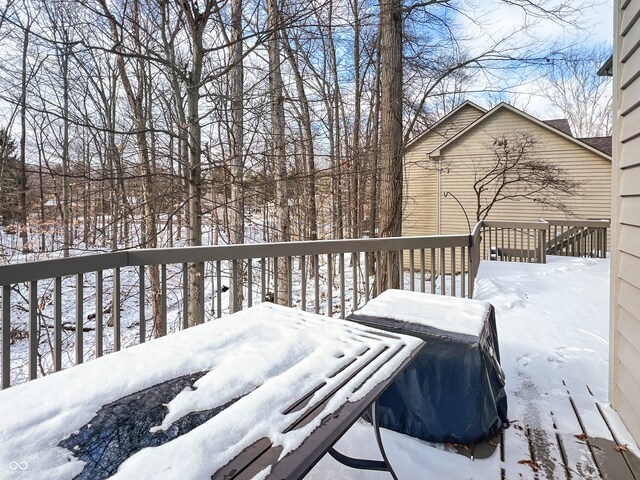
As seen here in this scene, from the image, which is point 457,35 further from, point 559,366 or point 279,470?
point 279,470

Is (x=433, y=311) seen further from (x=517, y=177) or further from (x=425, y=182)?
(x=425, y=182)

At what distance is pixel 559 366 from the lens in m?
2.66

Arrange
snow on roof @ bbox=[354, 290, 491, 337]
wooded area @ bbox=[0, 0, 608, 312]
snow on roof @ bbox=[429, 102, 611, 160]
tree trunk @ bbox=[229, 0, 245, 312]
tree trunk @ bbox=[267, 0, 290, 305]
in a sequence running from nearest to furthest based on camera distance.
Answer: snow on roof @ bbox=[354, 290, 491, 337], wooded area @ bbox=[0, 0, 608, 312], tree trunk @ bbox=[229, 0, 245, 312], tree trunk @ bbox=[267, 0, 290, 305], snow on roof @ bbox=[429, 102, 611, 160]

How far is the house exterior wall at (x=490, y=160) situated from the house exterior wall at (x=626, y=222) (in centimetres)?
1097

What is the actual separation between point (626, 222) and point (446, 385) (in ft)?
4.36

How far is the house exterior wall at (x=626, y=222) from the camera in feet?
5.92

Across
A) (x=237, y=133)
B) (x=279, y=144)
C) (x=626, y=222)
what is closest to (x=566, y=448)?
(x=626, y=222)

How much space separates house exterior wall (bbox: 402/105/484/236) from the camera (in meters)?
13.7

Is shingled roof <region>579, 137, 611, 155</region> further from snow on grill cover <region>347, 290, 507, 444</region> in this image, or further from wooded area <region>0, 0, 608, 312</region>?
snow on grill cover <region>347, 290, 507, 444</region>

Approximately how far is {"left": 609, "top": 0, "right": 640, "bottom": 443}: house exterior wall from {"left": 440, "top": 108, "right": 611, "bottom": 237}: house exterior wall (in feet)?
36.0

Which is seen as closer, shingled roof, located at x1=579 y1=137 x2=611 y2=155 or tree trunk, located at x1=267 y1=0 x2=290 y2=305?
tree trunk, located at x1=267 y1=0 x2=290 y2=305

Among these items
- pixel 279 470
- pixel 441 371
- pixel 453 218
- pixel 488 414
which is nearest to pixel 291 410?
pixel 279 470

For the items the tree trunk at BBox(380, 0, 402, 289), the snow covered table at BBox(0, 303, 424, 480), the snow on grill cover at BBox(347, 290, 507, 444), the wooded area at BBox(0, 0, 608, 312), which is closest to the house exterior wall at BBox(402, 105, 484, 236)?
the wooded area at BBox(0, 0, 608, 312)

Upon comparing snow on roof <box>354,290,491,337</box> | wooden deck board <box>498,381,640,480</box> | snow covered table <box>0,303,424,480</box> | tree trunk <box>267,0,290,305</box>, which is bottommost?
wooden deck board <box>498,381,640,480</box>
